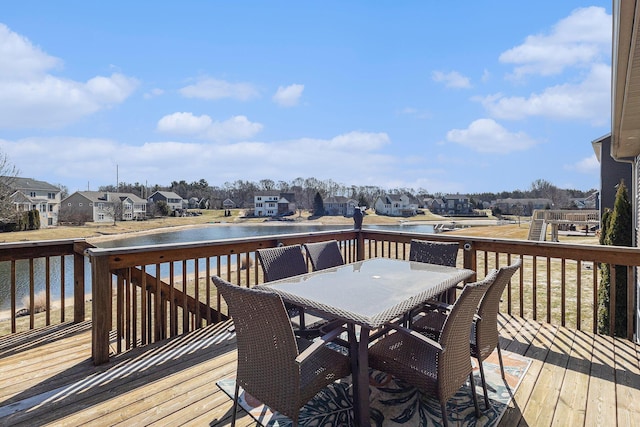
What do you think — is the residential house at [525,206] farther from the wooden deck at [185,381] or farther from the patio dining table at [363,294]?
the patio dining table at [363,294]

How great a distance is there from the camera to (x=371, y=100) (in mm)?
14797

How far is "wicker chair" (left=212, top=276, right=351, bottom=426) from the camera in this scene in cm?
162

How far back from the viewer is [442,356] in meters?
1.73

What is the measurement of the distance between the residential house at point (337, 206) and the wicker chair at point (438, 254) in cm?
4736

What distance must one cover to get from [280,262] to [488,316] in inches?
71.3

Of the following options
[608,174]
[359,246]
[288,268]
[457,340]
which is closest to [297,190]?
[608,174]

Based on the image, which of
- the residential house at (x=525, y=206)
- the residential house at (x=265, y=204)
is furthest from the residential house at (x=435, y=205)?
the residential house at (x=265, y=204)

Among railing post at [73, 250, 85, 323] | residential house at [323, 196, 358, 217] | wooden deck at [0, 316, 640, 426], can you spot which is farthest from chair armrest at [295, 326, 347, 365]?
residential house at [323, 196, 358, 217]

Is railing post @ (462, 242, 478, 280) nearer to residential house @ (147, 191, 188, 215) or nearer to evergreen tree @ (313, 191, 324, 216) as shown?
evergreen tree @ (313, 191, 324, 216)

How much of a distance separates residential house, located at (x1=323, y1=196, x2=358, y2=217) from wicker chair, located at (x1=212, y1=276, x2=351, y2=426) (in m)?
49.4

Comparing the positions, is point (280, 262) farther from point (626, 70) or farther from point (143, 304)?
point (626, 70)

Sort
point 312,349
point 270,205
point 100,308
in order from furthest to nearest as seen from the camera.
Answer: point 270,205 → point 100,308 → point 312,349

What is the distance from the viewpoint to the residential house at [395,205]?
184 feet

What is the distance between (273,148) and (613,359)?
30280 millimetres
